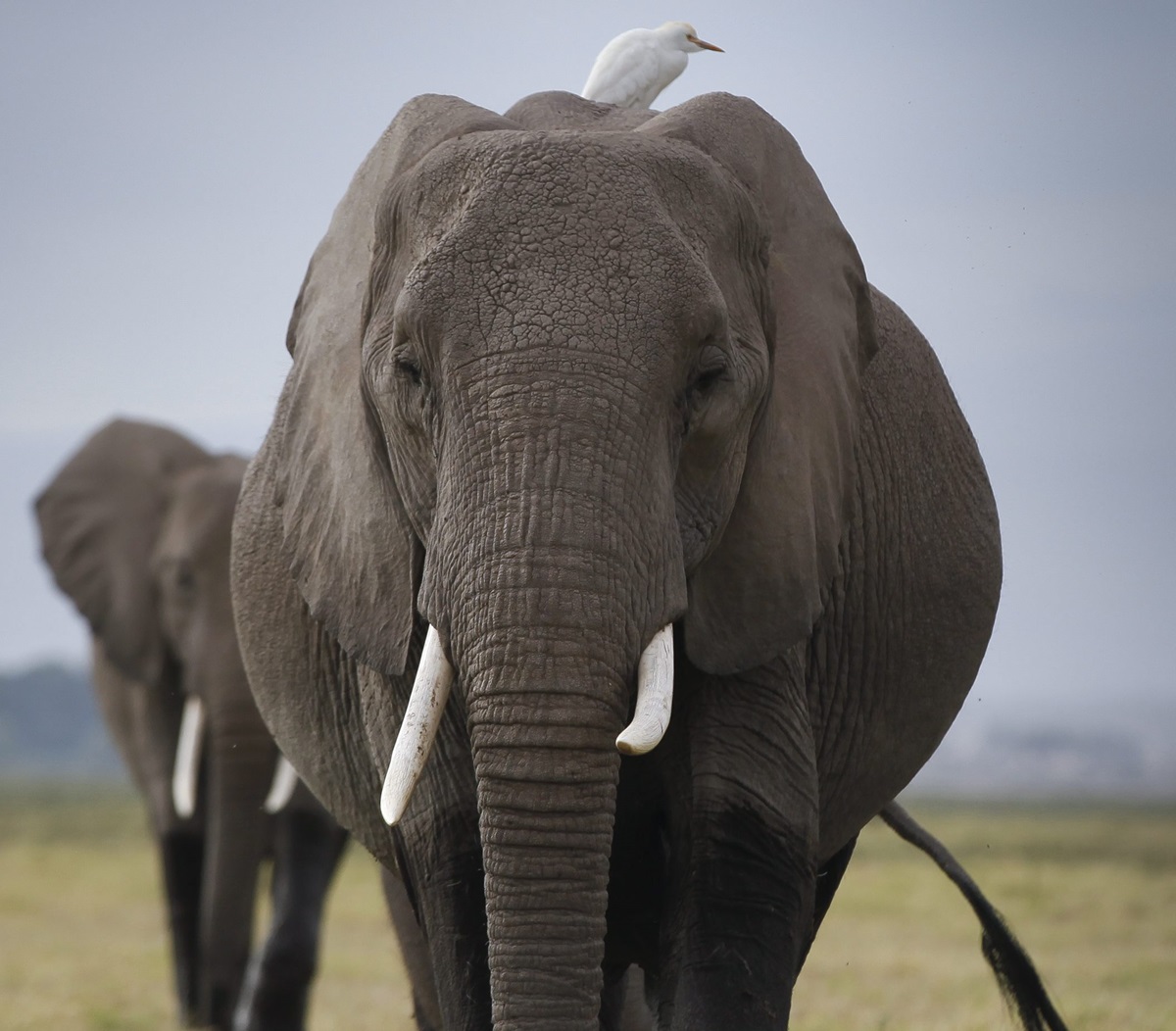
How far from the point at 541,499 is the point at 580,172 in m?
0.58

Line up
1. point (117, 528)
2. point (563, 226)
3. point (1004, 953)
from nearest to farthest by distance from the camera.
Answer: point (563, 226), point (1004, 953), point (117, 528)

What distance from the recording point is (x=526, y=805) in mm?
3320

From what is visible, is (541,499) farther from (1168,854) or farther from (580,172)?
(1168,854)

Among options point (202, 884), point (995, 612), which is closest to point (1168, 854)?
point (202, 884)

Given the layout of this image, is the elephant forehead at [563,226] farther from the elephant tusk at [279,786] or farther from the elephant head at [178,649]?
the elephant tusk at [279,786]

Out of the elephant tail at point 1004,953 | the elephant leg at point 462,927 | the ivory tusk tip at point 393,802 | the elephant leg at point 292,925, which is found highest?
the ivory tusk tip at point 393,802

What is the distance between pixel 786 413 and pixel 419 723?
0.87 meters

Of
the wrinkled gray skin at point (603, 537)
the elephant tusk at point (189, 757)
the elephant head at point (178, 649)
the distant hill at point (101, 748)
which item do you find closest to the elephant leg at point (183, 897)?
the elephant head at point (178, 649)

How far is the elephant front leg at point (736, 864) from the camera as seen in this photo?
3762mm

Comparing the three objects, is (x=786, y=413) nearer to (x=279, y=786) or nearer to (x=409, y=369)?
(x=409, y=369)

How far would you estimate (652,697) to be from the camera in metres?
3.32

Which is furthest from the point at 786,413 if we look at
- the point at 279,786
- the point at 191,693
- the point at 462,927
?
the point at 191,693

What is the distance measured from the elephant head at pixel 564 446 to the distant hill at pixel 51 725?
13161 centimetres

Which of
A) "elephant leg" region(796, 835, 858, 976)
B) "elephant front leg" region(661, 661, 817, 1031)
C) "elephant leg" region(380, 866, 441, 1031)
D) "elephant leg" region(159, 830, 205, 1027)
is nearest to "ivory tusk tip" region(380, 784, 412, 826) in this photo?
"elephant front leg" region(661, 661, 817, 1031)
